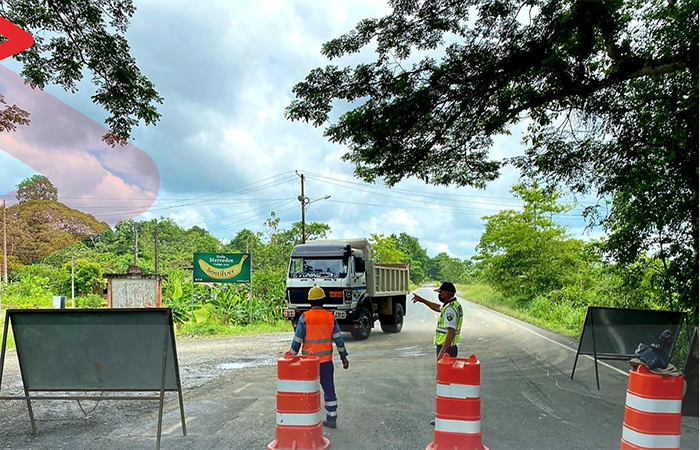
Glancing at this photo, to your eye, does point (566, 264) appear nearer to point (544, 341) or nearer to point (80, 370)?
point (544, 341)

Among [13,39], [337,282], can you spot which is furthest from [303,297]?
[13,39]

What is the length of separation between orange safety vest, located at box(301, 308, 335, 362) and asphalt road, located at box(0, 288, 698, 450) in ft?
2.98

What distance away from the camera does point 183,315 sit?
2003 cm

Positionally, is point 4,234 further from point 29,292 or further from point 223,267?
point 29,292

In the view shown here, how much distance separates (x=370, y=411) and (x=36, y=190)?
488cm

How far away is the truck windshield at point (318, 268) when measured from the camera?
14461mm

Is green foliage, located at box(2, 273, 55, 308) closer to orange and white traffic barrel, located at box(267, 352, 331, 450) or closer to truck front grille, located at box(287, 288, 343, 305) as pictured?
truck front grille, located at box(287, 288, 343, 305)

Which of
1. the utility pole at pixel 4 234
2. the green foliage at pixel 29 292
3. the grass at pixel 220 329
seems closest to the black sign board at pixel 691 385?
the utility pole at pixel 4 234

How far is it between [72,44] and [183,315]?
13.6 metres

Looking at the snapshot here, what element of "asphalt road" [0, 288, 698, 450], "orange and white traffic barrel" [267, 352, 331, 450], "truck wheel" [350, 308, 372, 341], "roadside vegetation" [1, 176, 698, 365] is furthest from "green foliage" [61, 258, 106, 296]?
"orange and white traffic barrel" [267, 352, 331, 450]

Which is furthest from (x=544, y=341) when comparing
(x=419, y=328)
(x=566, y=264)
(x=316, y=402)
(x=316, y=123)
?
(x=566, y=264)

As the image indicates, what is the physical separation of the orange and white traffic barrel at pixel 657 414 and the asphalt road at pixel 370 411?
0.90m

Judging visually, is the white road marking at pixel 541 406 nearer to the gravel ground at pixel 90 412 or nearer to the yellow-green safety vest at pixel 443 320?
the yellow-green safety vest at pixel 443 320

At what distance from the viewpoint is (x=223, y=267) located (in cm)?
1880
